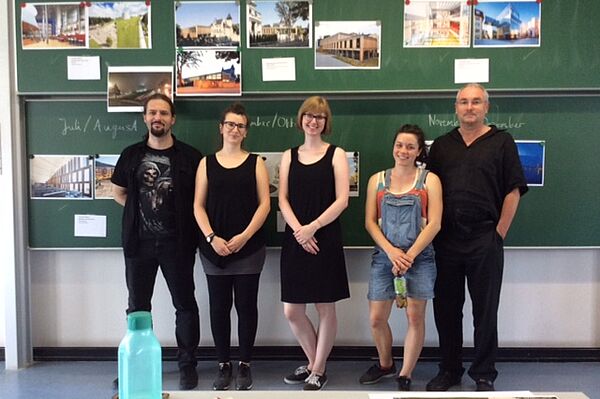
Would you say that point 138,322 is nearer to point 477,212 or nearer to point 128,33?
point 477,212

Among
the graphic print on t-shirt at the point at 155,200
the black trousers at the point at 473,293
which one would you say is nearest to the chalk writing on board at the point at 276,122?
the graphic print on t-shirt at the point at 155,200

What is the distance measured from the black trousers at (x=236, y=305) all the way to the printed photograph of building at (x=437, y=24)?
64.9 inches

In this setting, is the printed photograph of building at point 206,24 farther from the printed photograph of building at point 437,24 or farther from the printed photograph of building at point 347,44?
the printed photograph of building at point 437,24

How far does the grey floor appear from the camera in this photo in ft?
9.82

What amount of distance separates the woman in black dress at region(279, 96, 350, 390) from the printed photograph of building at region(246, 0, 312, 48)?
1.71 feet

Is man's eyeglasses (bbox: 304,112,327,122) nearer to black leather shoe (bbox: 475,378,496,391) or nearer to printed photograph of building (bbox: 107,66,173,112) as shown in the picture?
printed photograph of building (bbox: 107,66,173,112)

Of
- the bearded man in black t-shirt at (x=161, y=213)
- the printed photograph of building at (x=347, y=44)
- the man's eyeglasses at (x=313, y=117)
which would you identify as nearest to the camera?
the man's eyeglasses at (x=313, y=117)

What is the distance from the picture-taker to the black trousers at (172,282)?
2994 millimetres

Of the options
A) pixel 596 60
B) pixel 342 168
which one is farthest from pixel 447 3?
pixel 342 168

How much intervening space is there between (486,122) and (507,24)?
1.86ft

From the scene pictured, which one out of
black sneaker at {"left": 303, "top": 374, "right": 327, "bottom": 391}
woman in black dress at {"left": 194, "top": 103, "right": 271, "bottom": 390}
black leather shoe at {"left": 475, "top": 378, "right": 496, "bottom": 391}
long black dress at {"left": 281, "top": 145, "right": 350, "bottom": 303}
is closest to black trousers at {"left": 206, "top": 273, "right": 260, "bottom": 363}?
woman in black dress at {"left": 194, "top": 103, "right": 271, "bottom": 390}

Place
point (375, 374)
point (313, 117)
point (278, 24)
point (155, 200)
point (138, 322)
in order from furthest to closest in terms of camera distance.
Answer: point (278, 24)
point (375, 374)
point (155, 200)
point (313, 117)
point (138, 322)

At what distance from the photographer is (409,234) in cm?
281

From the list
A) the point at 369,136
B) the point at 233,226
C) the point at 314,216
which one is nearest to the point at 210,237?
the point at 233,226
